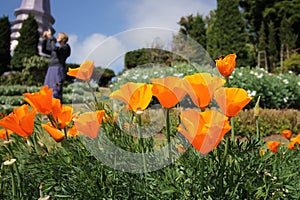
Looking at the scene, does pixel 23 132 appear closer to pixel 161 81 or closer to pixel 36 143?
pixel 36 143

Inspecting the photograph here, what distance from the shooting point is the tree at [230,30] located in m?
16.4

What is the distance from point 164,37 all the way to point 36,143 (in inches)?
20.5

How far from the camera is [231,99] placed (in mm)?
694

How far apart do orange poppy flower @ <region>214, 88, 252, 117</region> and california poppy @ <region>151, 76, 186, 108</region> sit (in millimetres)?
89

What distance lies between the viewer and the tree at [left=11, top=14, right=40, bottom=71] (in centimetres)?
2036

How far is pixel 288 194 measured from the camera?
0.84 meters

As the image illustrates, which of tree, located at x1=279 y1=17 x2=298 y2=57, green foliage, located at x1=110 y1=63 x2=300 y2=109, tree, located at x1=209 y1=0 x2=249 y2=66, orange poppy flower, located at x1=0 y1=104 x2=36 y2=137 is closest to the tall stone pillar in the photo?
tree, located at x1=209 y1=0 x2=249 y2=66

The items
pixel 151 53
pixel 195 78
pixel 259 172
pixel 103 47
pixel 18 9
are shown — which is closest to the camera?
pixel 195 78

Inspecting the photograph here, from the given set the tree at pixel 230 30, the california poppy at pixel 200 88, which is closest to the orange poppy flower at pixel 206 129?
the california poppy at pixel 200 88

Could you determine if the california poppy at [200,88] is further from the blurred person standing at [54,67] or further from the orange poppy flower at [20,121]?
the blurred person standing at [54,67]

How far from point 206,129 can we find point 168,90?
137 mm

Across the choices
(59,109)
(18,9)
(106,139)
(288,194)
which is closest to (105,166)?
(106,139)

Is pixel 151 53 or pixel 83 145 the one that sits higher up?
pixel 151 53

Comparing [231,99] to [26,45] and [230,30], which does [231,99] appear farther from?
[26,45]
